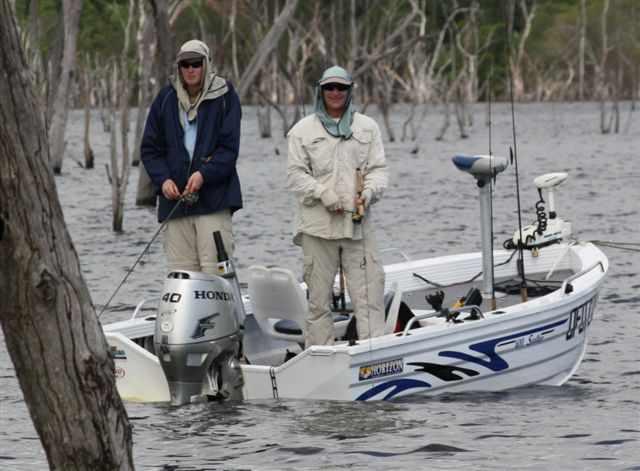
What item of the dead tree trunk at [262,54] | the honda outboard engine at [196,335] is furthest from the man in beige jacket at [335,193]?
the dead tree trunk at [262,54]

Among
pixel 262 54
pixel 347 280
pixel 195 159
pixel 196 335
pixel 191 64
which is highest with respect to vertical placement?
pixel 191 64

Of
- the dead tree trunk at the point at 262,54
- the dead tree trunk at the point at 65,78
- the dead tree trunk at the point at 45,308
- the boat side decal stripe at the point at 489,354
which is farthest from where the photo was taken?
the dead tree trunk at the point at 65,78

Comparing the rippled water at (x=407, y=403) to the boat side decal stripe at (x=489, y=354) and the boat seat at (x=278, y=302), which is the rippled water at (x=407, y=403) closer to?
the boat side decal stripe at (x=489, y=354)

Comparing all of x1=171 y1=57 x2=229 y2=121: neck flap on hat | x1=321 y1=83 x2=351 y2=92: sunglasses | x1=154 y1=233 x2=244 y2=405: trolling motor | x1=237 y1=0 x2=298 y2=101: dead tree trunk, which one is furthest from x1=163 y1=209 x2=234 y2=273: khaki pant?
x1=237 y1=0 x2=298 y2=101: dead tree trunk

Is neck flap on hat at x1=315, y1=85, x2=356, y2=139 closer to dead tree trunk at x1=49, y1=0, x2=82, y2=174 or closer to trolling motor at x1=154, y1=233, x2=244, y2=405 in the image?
trolling motor at x1=154, y1=233, x2=244, y2=405

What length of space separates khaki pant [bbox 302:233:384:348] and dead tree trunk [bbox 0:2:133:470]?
14.0 ft

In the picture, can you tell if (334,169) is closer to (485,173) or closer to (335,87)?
(335,87)

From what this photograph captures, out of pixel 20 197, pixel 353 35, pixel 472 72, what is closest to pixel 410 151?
pixel 353 35

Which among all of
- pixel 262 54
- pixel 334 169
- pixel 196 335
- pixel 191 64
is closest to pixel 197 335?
pixel 196 335

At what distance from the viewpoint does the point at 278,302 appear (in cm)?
906

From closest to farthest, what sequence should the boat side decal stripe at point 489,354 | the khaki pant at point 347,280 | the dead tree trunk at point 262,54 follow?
the khaki pant at point 347,280 → the boat side decal stripe at point 489,354 → the dead tree trunk at point 262,54

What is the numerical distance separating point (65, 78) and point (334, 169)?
59.6ft

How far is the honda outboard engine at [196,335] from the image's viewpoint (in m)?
8.29

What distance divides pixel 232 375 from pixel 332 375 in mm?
552
